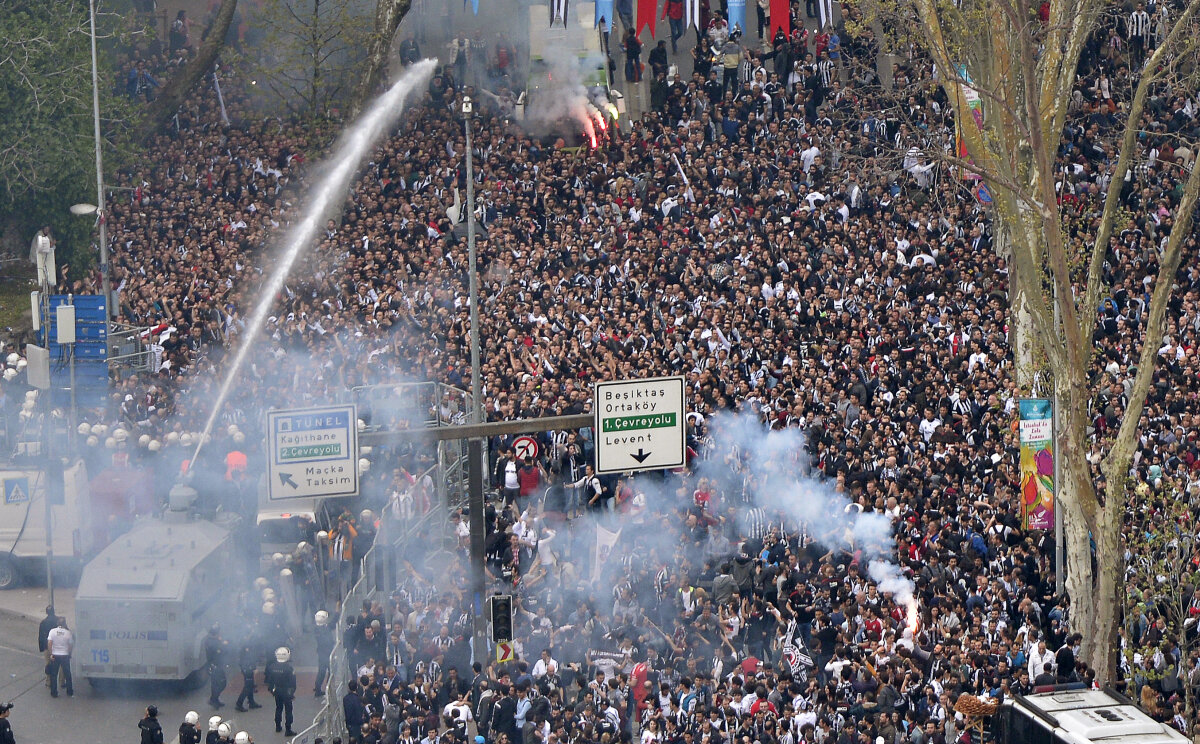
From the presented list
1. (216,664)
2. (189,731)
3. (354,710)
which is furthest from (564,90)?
(189,731)

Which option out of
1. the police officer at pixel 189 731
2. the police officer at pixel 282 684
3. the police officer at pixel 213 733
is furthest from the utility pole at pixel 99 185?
the police officer at pixel 213 733

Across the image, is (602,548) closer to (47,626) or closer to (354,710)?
(354,710)

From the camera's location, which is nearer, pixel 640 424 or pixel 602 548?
pixel 640 424

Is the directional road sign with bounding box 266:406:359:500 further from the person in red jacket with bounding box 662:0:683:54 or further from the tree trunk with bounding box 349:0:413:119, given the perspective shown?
the person in red jacket with bounding box 662:0:683:54

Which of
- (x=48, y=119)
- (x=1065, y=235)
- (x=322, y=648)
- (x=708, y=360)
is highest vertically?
(x=48, y=119)

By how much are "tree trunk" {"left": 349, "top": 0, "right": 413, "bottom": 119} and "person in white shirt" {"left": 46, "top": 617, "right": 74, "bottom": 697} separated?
1944 centimetres

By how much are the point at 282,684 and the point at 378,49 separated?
2194 cm

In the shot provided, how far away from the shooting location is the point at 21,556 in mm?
27969

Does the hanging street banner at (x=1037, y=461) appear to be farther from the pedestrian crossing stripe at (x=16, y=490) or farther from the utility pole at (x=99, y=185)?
the utility pole at (x=99, y=185)

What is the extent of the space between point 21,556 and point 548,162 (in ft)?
44.7

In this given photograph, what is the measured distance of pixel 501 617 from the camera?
21172 mm

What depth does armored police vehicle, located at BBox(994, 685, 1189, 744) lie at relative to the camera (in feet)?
49.9

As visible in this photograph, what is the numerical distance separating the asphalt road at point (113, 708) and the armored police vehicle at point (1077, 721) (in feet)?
33.7

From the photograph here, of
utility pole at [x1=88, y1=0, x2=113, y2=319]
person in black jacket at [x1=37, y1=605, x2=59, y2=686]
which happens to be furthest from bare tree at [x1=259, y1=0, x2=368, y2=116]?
person in black jacket at [x1=37, y1=605, x2=59, y2=686]
